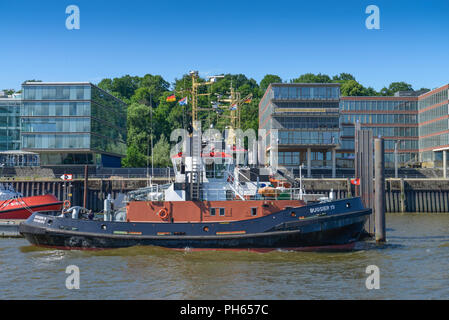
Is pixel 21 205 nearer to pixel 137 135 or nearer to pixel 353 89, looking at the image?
pixel 137 135

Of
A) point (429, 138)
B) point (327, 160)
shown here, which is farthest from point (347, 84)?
point (327, 160)

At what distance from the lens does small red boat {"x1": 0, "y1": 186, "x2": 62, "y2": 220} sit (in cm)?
2825

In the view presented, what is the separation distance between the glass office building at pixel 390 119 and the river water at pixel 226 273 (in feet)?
164

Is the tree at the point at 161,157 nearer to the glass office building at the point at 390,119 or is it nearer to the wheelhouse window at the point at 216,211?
the glass office building at the point at 390,119

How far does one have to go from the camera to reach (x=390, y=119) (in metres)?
69.9

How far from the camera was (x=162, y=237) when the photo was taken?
63.1 feet

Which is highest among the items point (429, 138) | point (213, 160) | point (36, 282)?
point (429, 138)

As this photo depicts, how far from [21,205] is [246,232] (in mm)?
16718

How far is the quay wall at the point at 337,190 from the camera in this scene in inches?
1537

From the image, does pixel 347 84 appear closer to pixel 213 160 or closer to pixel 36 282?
pixel 213 160

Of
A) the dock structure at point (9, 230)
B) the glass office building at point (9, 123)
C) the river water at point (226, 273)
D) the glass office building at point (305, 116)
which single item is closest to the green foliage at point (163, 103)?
the glass office building at point (305, 116)

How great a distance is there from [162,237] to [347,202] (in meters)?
8.28

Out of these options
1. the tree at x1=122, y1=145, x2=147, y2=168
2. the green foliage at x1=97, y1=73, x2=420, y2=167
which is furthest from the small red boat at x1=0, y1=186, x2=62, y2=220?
the tree at x1=122, y1=145, x2=147, y2=168

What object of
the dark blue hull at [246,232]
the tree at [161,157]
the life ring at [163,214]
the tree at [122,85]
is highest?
the tree at [122,85]
